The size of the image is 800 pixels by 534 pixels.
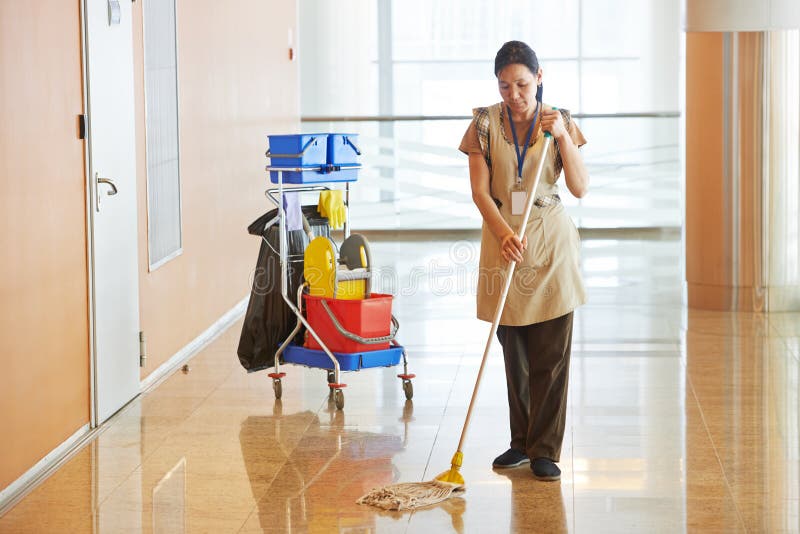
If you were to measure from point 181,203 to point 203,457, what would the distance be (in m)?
2.12

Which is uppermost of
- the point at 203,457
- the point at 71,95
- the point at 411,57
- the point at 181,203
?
the point at 411,57

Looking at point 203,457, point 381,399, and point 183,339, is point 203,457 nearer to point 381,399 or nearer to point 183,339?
point 381,399

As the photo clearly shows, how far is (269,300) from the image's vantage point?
211 inches

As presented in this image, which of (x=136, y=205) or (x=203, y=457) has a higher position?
(x=136, y=205)

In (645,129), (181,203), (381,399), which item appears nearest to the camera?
(381,399)

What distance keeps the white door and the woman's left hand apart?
1.95 m

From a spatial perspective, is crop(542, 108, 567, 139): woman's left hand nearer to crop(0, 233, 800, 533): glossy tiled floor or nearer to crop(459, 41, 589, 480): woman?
crop(459, 41, 589, 480): woman

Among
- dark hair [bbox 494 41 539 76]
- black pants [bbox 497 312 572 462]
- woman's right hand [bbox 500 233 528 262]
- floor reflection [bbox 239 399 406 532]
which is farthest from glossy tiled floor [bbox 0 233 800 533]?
dark hair [bbox 494 41 539 76]

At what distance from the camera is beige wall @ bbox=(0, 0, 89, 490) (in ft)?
12.7

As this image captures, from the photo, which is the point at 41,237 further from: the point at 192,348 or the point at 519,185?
the point at 192,348

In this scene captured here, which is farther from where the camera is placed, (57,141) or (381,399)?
(381,399)

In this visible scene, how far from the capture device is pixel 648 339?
6527mm

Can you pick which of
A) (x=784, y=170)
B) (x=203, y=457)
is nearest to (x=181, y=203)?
(x=203, y=457)

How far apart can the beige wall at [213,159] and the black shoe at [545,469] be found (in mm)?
2253
